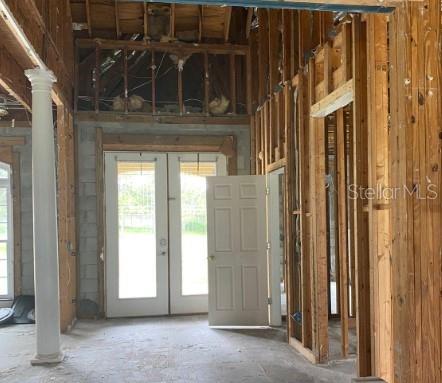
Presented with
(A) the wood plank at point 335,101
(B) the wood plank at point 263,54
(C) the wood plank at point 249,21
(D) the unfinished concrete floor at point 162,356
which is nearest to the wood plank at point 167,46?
(C) the wood plank at point 249,21

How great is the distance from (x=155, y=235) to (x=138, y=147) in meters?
1.35

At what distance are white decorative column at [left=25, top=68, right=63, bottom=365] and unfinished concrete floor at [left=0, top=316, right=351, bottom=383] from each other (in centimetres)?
26

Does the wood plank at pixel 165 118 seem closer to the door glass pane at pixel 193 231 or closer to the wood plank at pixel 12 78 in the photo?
the door glass pane at pixel 193 231

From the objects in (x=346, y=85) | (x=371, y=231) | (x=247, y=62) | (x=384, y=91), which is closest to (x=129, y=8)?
(x=247, y=62)

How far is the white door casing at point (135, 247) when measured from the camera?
21.0ft

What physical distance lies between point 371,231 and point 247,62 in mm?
4352

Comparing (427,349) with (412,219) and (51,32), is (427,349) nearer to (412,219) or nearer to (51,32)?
(412,219)

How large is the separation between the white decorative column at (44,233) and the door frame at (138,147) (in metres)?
1.87

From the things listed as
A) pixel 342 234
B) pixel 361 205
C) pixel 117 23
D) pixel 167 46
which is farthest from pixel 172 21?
pixel 361 205

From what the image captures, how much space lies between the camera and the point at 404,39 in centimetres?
194

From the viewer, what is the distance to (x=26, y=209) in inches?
260

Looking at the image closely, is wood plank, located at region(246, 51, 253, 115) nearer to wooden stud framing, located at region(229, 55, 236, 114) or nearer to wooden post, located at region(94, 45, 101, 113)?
wooden stud framing, located at region(229, 55, 236, 114)

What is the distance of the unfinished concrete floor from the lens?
399 cm

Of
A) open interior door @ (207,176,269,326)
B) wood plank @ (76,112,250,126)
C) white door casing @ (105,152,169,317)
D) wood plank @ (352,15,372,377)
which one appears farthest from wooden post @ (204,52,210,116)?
wood plank @ (352,15,372,377)
